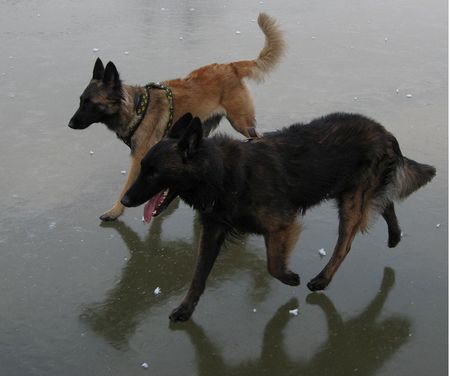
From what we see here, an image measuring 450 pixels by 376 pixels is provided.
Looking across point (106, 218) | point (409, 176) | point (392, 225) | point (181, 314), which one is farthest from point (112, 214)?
point (409, 176)

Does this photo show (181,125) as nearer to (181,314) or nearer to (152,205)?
(152,205)

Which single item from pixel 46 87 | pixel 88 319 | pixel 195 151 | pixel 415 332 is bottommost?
pixel 46 87

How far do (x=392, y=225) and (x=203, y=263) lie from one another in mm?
1419

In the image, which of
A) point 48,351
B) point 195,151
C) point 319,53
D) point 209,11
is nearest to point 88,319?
point 48,351

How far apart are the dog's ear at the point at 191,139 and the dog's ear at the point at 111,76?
2.09m

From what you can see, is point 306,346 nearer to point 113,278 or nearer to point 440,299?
point 440,299

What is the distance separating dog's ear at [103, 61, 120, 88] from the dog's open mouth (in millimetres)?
1935

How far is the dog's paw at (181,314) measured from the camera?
3688 mm

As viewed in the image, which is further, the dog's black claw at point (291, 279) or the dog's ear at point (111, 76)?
the dog's ear at point (111, 76)

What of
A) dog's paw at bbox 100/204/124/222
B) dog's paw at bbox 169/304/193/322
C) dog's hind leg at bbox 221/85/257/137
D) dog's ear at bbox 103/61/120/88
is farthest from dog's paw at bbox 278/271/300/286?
dog's ear at bbox 103/61/120/88

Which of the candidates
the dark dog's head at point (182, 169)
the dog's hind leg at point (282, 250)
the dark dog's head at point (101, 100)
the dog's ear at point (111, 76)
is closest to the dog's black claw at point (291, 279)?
the dog's hind leg at point (282, 250)

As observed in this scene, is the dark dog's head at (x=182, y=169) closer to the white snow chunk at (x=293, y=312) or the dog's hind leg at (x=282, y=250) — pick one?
the dog's hind leg at (x=282, y=250)

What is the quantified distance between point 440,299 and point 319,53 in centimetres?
531

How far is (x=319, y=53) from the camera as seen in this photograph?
854cm
